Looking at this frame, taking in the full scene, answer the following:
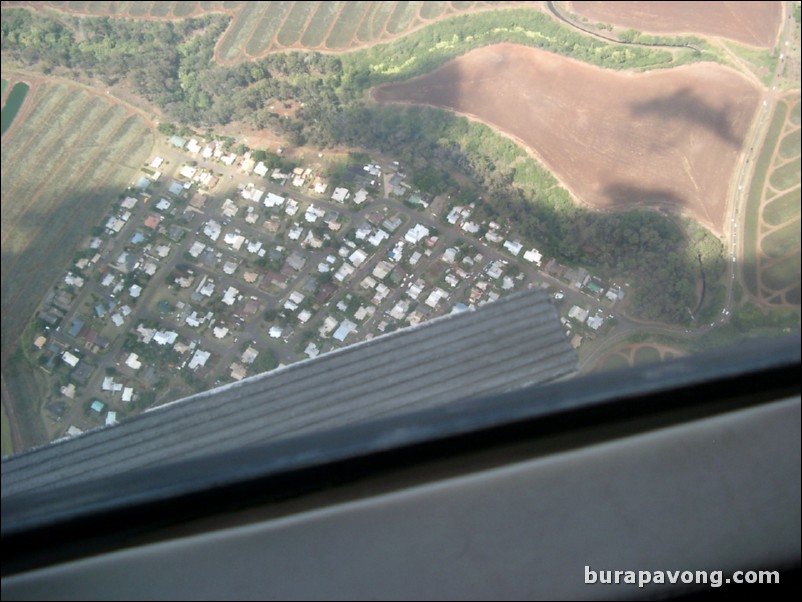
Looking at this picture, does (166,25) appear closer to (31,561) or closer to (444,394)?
(444,394)

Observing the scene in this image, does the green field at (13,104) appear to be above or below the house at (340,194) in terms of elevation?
below

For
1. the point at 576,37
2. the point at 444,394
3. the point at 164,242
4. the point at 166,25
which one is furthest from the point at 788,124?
the point at 166,25

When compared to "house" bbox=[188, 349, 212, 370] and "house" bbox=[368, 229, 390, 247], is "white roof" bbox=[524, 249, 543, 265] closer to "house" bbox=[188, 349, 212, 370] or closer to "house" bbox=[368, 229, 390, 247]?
"house" bbox=[368, 229, 390, 247]

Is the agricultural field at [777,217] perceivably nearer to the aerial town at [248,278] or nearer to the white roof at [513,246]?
the aerial town at [248,278]

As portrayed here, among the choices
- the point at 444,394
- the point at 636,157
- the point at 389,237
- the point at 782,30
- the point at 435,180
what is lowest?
the point at 389,237

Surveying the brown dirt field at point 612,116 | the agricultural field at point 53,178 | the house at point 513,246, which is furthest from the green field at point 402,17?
the house at point 513,246
